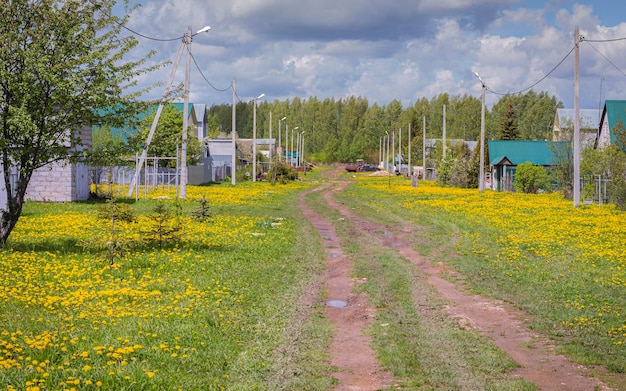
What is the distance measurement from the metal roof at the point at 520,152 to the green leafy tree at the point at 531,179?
23.6 feet

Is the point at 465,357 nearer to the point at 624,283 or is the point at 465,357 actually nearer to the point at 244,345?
the point at 244,345

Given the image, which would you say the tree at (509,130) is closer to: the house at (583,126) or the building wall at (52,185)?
the house at (583,126)

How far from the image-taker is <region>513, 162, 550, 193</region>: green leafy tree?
176 feet

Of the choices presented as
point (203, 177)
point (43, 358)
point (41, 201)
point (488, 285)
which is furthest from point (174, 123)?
point (43, 358)

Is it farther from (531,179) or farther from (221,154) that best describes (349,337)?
(221,154)

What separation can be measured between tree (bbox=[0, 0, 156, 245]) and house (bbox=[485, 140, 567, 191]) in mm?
49682

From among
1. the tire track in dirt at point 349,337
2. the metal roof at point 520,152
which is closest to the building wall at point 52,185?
the tire track in dirt at point 349,337

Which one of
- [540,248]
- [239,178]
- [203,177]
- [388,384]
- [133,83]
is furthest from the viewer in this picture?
[239,178]

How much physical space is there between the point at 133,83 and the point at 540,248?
11.4 meters

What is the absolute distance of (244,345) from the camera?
8.88 meters

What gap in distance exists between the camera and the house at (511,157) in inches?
2419

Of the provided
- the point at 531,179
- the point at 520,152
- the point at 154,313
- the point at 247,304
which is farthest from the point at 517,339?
the point at 520,152

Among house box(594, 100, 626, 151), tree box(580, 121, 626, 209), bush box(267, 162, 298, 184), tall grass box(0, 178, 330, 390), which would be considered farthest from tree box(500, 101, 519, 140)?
tall grass box(0, 178, 330, 390)

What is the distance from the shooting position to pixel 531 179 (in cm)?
5397
